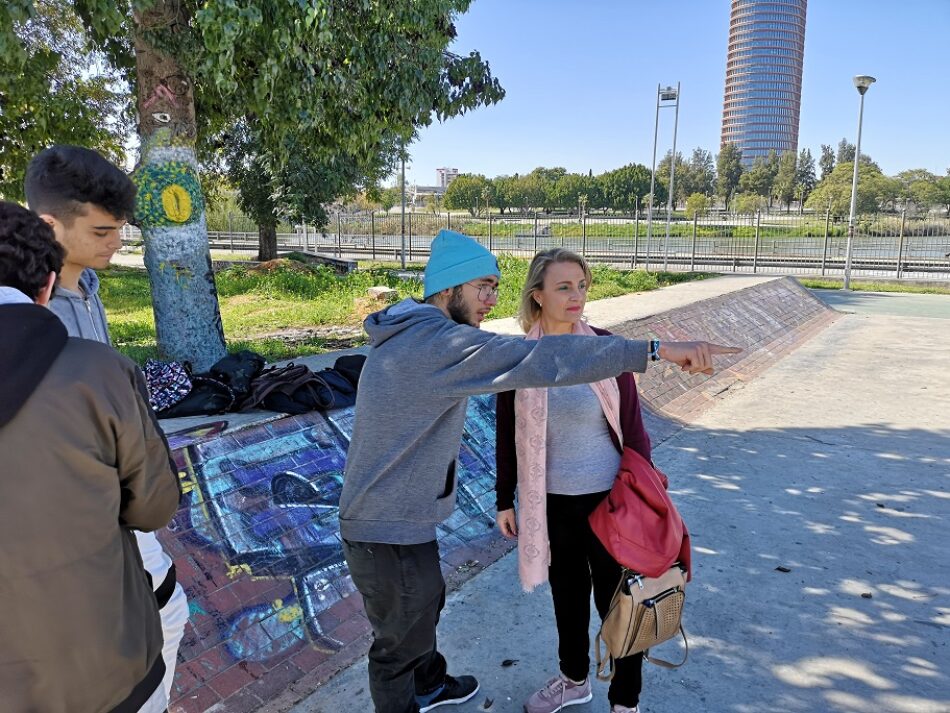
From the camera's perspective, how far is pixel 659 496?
7.74 ft

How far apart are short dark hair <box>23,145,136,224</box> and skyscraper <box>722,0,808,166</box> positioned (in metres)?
165

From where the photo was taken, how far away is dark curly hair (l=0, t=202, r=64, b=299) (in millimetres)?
1433

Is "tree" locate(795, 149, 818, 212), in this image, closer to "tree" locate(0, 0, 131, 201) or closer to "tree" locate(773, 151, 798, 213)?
"tree" locate(773, 151, 798, 213)

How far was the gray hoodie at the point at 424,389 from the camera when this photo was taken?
1809mm

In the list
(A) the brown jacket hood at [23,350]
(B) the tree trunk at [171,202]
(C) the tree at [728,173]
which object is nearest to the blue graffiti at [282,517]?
A: (A) the brown jacket hood at [23,350]

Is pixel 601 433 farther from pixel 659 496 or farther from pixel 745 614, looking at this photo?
pixel 745 614

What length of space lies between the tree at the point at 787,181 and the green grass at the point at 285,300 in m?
70.3

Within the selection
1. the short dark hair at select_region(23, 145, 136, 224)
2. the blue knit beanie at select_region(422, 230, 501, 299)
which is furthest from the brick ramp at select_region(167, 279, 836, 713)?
the blue knit beanie at select_region(422, 230, 501, 299)

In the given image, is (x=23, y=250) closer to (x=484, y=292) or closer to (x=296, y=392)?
(x=484, y=292)

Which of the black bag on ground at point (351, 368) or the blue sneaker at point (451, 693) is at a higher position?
the black bag on ground at point (351, 368)

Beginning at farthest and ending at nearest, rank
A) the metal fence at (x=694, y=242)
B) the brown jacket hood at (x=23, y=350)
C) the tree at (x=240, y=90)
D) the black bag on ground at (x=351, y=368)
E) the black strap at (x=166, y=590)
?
the metal fence at (x=694, y=242)
the tree at (x=240, y=90)
the black bag on ground at (x=351, y=368)
the black strap at (x=166, y=590)
the brown jacket hood at (x=23, y=350)

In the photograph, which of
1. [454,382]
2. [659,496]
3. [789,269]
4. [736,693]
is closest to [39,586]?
[454,382]

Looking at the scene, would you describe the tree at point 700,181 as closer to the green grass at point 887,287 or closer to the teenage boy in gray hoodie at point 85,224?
the green grass at point 887,287

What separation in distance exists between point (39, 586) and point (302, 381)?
308 cm
